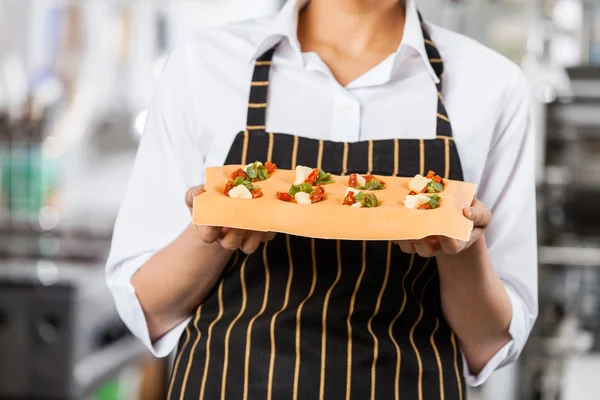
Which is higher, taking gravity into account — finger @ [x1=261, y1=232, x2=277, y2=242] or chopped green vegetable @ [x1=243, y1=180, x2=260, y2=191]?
chopped green vegetable @ [x1=243, y1=180, x2=260, y2=191]

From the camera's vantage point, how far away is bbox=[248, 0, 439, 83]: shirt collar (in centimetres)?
136

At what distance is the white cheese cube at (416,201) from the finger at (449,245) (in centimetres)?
6

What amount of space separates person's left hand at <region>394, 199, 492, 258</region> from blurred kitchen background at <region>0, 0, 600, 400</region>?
Answer: 6.50ft

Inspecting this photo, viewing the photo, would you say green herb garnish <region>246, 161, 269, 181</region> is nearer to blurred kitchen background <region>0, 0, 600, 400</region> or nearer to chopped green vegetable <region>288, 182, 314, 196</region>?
chopped green vegetable <region>288, 182, 314, 196</region>

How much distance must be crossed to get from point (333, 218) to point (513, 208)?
372mm

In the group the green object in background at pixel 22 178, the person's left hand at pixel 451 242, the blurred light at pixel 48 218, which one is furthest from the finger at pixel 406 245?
the green object in background at pixel 22 178

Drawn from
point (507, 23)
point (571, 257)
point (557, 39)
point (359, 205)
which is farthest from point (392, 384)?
point (507, 23)

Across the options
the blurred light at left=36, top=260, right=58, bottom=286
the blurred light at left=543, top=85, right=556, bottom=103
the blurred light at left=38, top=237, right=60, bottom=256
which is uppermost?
the blurred light at left=543, top=85, right=556, bottom=103

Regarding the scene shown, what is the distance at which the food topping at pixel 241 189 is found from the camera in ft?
3.60

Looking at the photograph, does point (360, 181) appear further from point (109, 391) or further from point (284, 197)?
point (109, 391)

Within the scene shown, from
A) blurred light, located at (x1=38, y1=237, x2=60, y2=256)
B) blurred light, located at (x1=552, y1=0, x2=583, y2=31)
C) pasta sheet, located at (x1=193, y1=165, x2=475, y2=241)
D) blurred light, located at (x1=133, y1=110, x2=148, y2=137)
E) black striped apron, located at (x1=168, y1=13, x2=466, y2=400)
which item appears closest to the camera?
pasta sheet, located at (x1=193, y1=165, x2=475, y2=241)

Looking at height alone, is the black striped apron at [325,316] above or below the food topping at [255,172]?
below

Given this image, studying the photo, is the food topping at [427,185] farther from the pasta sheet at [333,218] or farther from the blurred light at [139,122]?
the blurred light at [139,122]

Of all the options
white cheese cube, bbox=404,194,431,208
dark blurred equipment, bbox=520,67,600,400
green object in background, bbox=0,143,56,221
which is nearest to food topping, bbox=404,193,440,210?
white cheese cube, bbox=404,194,431,208
